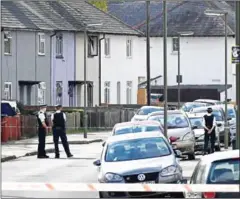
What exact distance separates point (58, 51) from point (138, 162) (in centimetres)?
4620

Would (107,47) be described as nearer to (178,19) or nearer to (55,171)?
(178,19)

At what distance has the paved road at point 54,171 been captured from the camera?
76.4 feet

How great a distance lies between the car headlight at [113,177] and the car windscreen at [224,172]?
5.31 m

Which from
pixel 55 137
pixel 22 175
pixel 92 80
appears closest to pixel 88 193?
pixel 22 175

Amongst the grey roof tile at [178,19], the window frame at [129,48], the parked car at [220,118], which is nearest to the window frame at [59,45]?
the window frame at [129,48]

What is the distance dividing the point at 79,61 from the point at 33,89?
→ 502 cm

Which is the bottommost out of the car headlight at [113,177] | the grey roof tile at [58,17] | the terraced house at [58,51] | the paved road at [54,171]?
the paved road at [54,171]

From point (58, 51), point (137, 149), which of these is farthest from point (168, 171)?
point (58, 51)

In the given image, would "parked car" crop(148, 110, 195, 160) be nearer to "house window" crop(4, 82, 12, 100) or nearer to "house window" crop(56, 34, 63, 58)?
"house window" crop(4, 82, 12, 100)

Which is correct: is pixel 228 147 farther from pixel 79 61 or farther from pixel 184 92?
pixel 184 92

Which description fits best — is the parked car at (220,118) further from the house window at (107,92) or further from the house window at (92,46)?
the house window at (107,92)

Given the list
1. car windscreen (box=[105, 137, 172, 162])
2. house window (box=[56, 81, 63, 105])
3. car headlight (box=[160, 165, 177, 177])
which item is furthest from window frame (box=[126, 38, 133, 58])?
car headlight (box=[160, 165, 177, 177])

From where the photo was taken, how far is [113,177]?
21.2 metres

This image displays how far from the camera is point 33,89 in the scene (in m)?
65.6
